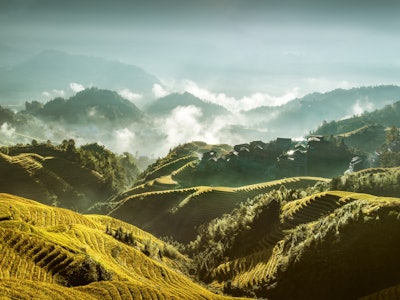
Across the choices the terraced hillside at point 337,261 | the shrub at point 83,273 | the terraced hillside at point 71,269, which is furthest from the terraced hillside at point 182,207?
the shrub at point 83,273

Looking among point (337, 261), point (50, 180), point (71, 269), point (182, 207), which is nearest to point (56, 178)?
point (50, 180)

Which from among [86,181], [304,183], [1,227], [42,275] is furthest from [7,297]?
[86,181]

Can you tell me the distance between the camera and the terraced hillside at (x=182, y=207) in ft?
332

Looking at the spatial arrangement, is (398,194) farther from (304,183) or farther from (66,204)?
(66,204)

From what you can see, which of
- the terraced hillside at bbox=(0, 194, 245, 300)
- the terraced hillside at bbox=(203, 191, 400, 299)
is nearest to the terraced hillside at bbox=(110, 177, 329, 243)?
the terraced hillside at bbox=(203, 191, 400, 299)

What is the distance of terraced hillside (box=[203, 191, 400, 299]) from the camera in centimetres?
4450

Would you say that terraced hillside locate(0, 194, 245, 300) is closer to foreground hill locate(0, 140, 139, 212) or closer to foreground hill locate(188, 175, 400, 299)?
foreground hill locate(188, 175, 400, 299)

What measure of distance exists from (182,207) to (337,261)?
6357 centimetres

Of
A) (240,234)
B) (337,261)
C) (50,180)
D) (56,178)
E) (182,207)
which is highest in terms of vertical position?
(56,178)

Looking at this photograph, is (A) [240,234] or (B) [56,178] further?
(B) [56,178]

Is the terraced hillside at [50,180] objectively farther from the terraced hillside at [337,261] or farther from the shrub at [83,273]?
the shrub at [83,273]

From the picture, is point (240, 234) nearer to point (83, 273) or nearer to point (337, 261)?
point (337, 261)

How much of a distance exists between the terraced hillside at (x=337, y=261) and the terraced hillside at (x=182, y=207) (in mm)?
45248

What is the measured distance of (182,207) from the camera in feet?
348
